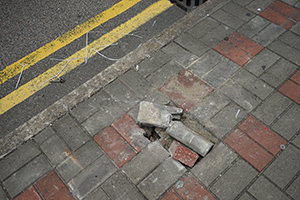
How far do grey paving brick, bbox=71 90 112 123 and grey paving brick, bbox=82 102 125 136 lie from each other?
0.07 meters

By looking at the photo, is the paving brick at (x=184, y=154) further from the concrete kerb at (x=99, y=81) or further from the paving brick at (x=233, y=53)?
the paving brick at (x=233, y=53)

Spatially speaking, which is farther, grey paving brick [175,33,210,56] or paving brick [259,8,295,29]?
paving brick [259,8,295,29]

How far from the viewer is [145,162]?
2875mm

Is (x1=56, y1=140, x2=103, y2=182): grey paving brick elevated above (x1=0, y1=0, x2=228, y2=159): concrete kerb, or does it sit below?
below

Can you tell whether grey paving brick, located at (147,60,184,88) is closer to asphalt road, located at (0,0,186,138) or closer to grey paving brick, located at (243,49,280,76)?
asphalt road, located at (0,0,186,138)

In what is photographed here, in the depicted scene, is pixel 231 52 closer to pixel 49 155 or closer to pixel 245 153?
pixel 245 153

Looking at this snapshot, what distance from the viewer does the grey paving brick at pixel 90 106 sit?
129 inches

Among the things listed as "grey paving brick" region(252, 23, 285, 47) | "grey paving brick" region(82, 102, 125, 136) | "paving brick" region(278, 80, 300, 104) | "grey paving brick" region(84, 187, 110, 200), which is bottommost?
"paving brick" region(278, 80, 300, 104)

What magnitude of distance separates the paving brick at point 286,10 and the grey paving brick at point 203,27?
3.54 ft

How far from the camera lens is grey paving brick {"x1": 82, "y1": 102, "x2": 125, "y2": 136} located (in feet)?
10.4

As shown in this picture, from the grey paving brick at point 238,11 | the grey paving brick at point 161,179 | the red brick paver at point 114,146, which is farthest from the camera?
the grey paving brick at point 238,11

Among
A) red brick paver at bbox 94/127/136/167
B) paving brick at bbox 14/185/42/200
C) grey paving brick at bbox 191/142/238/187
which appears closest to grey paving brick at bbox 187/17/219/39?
grey paving brick at bbox 191/142/238/187

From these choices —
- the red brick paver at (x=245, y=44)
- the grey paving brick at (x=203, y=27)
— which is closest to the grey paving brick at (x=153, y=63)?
the grey paving brick at (x=203, y=27)

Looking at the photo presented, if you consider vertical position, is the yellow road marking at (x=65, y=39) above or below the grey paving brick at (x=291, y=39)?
above
